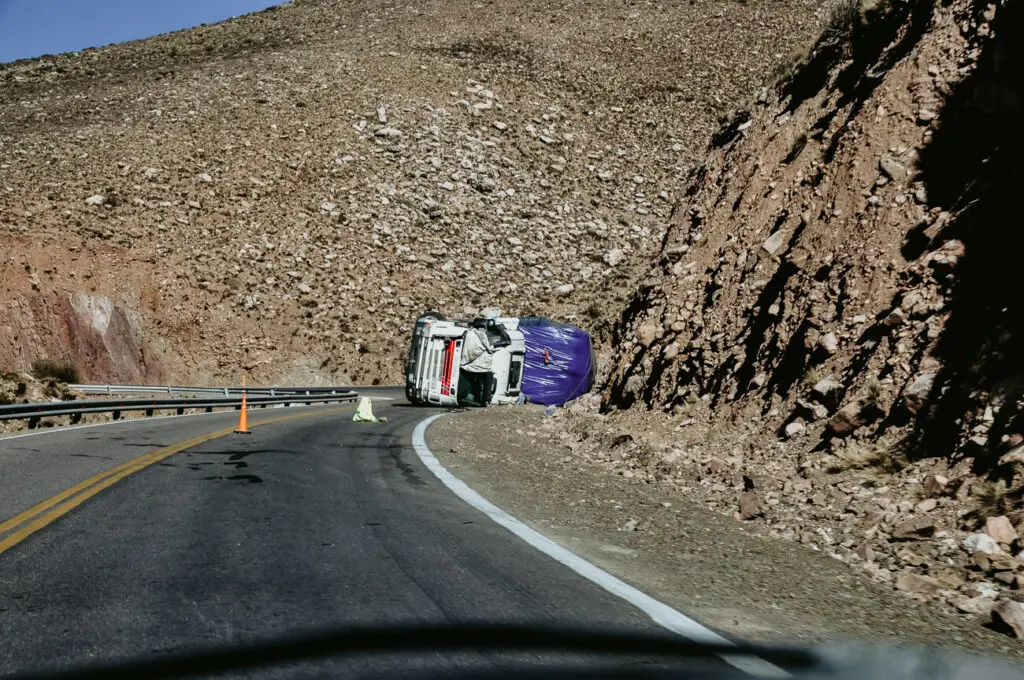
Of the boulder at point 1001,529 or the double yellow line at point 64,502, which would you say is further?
the double yellow line at point 64,502

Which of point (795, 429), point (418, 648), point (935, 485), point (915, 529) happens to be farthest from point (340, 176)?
point (418, 648)

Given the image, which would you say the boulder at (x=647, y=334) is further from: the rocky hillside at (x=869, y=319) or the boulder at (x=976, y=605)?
the boulder at (x=976, y=605)

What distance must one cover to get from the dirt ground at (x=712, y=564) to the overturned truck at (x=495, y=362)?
16816mm

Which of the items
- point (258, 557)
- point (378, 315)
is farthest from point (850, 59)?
point (378, 315)

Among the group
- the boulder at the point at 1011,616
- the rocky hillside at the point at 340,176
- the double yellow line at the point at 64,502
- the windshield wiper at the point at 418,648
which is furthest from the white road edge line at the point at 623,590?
the rocky hillside at the point at 340,176

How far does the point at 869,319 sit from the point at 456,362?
19.4m

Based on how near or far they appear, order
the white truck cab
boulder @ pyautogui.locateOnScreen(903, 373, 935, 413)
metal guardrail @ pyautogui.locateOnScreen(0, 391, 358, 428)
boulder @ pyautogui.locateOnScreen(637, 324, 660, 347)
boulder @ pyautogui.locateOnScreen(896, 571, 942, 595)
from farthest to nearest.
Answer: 1. the white truck cab
2. metal guardrail @ pyautogui.locateOnScreen(0, 391, 358, 428)
3. boulder @ pyautogui.locateOnScreen(637, 324, 660, 347)
4. boulder @ pyautogui.locateOnScreen(903, 373, 935, 413)
5. boulder @ pyautogui.locateOnScreen(896, 571, 942, 595)

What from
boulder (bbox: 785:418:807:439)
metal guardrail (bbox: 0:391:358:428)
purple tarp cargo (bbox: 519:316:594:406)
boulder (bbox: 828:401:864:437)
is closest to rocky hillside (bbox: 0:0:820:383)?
metal guardrail (bbox: 0:391:358:428)

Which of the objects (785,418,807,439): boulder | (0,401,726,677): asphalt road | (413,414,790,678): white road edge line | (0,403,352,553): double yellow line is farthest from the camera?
(785,418,807,439): boulder

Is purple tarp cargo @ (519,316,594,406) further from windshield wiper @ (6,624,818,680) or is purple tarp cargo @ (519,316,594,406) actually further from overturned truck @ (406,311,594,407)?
windshield wiper @ (6,624,818,680)

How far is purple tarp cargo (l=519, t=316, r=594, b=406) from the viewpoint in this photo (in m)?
30.7

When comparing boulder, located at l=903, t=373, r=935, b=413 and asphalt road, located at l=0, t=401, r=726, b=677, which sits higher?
boulder, located at l=903, t=373, r=935, b=413

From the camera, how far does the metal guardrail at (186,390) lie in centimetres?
3132

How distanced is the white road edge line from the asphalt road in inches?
4.6
